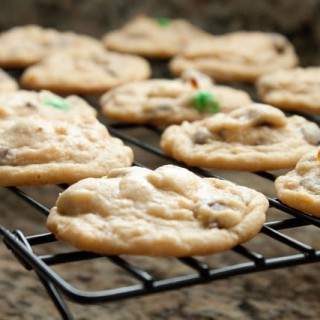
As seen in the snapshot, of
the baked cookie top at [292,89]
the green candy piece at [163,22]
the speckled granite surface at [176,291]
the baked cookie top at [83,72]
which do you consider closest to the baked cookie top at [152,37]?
the green candy piece at [163,22]

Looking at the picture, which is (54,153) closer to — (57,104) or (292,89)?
(57,104)

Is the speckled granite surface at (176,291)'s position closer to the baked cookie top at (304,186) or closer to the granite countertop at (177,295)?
the granite countertop at (177,295)

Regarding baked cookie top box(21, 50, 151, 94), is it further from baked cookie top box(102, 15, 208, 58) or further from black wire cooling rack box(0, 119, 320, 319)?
black wire cooling rack box(0, 119, 320, 319)

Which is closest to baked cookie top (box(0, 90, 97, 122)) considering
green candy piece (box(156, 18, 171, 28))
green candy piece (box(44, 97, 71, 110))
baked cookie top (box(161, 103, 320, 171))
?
green candy piece (box(44, 97, 71, 110))

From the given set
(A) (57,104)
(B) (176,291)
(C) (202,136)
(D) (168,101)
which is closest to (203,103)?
(D) (168,101)

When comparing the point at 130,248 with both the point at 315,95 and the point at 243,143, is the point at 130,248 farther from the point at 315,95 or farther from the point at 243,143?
the point at 315,95
